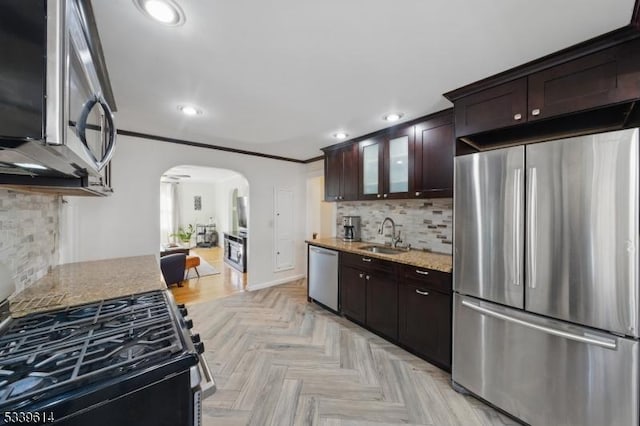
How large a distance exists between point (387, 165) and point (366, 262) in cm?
121

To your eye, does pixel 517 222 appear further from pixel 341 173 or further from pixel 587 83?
pixel 341 173

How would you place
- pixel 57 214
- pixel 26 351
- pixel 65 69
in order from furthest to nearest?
pixel 57 214 → pixel 26 351 → pixel 65 69

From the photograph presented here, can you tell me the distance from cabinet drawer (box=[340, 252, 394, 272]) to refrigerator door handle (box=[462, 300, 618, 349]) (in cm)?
85

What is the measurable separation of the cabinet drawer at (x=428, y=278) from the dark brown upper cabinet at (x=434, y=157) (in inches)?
30.9

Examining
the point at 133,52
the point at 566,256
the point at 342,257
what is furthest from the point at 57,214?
the point at 566,256

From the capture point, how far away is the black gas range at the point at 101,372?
0.72 metres

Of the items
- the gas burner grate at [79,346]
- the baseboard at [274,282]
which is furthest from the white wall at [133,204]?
the gas burner grate at [79,346]

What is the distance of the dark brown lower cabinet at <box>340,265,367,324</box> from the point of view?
2994 mm

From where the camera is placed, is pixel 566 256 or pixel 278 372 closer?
pixel 566 256

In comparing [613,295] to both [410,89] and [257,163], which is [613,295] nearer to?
[410,89]

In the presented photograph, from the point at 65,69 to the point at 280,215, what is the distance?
4.18 meters

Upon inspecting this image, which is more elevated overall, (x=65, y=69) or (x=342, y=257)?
(x=65, y=69)

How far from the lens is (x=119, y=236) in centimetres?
316

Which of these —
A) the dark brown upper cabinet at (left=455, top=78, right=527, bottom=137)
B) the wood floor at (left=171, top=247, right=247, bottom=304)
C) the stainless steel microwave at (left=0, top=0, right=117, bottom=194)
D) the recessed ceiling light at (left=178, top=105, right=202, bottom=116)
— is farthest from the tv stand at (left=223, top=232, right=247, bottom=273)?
the stainless steel microwave at (left=0, top=0, right=117, bottom=194)
